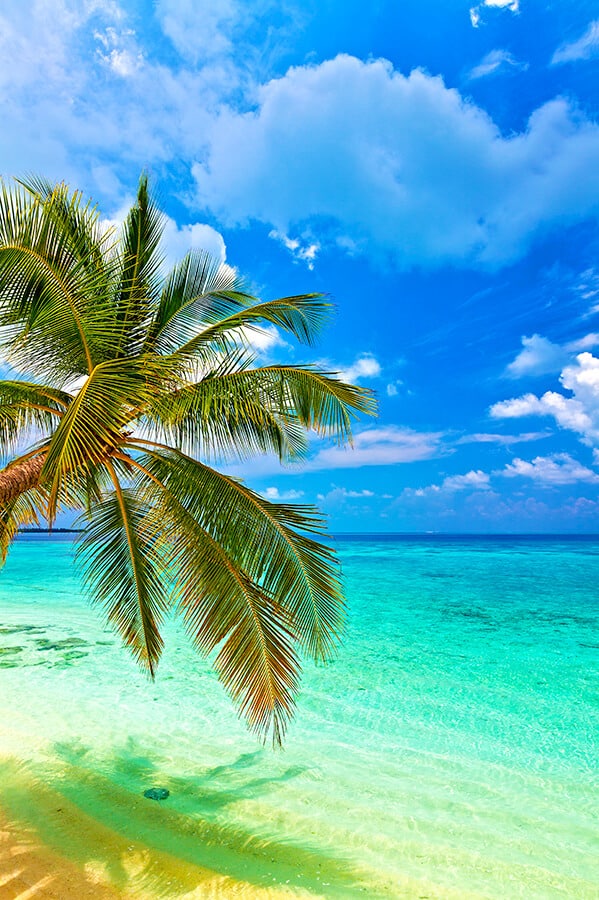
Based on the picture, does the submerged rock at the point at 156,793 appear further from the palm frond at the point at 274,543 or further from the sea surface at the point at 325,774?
the palm frond at the point at 274,543

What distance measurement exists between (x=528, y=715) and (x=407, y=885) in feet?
16.9

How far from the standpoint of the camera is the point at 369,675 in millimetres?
10664

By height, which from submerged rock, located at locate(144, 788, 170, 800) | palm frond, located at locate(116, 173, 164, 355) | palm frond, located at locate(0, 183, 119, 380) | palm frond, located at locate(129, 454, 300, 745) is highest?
palm frond, located at locate(116, 173, 164, 355)

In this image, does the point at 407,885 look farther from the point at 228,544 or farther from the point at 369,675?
the point at 369,675

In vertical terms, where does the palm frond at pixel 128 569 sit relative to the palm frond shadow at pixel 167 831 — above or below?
above

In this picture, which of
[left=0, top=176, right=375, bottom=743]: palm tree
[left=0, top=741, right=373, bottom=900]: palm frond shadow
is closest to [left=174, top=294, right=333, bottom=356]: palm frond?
[left=0, top=176, right=375, bottom=743]: palm tree

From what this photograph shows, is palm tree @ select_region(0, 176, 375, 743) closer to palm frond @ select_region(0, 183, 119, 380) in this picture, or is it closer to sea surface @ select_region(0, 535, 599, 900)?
palm frond @ select_region(0, 183, 119, 380)

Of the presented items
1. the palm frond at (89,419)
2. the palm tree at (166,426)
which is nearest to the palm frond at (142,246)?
the palm tree at (166,426)

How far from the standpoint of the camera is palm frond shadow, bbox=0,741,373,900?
13.9 ft

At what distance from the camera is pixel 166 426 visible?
512 centimetres

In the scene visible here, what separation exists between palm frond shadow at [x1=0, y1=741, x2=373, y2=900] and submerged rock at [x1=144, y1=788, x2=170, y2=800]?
0.25 feet

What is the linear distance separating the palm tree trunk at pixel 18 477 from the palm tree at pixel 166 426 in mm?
17

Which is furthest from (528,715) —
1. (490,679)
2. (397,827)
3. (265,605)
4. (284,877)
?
(265,605)

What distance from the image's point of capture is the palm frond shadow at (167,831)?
4.23 meters
